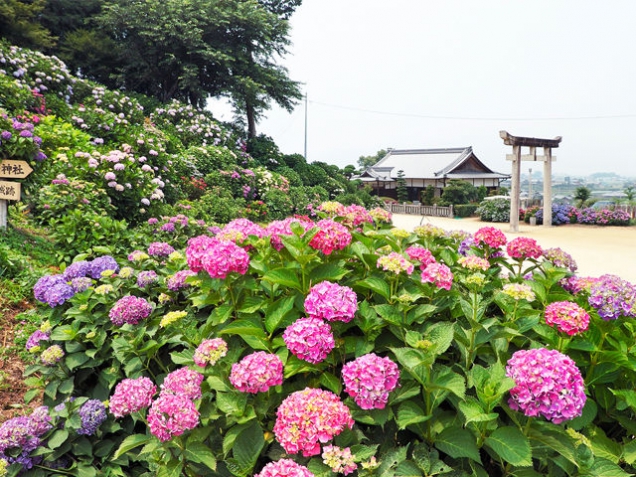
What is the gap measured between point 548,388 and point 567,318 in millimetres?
440

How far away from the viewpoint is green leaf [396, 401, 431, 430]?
1527 mm

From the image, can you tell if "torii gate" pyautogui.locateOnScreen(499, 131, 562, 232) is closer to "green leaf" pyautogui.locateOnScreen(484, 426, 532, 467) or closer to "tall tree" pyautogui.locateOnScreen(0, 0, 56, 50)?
"green leaf" pyautogui.locateOnScreen(484, 426, 532, 467)

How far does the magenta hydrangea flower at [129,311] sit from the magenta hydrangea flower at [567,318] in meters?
2.04

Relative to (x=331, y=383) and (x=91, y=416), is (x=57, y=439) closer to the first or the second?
(x=91, y=416)

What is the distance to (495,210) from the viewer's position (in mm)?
23125

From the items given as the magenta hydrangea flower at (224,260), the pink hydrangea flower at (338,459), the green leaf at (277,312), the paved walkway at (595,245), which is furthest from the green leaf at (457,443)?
the paved walkway at (595,245)

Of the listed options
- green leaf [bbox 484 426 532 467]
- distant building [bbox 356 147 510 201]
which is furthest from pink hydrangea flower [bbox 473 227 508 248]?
distant building [bbox 356 147 510 201]

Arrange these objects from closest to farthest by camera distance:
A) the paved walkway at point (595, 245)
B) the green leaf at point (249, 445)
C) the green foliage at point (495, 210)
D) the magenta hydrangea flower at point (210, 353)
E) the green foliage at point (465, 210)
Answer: the green leaf at point (249, 445)
the magenta hydrangea flower at point (210, 353)
the paved walkway at point (595, 245)
the green foliage at point (495, 210)
the green foliage at point (465, 210)

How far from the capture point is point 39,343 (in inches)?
109

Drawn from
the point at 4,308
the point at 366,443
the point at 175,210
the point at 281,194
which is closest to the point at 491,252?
the point at 366,443

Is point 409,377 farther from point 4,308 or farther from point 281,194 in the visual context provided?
point 281,194

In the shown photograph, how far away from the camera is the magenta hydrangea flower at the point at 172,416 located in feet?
5.49

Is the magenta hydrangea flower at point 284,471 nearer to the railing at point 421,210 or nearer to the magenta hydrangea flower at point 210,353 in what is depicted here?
the magenta hydrangea flower at point 210,353

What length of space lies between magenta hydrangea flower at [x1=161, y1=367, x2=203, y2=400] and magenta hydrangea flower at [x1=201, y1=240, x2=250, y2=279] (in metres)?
0.42
